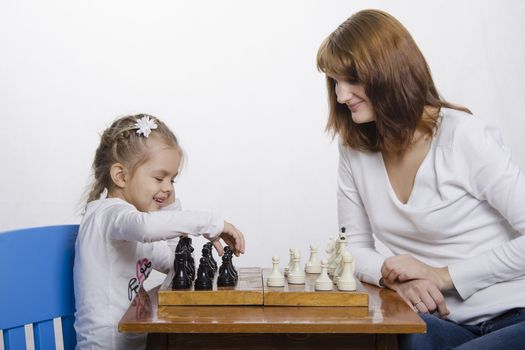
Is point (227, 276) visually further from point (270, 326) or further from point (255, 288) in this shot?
point (270, 326)

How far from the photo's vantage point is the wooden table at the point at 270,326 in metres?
1.56

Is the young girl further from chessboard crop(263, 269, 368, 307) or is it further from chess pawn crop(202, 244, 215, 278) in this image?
chessboard crop(263, 269, 368, 307)

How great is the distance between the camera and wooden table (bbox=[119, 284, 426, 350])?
1.56 m

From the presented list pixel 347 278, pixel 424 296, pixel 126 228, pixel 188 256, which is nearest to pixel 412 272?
pixel 424 296

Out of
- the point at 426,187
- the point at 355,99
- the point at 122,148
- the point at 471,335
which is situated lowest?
the point at 471,335

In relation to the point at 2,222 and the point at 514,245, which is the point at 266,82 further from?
the point at 514,245

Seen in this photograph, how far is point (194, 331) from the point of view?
1566 mm

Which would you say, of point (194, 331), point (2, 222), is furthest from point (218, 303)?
point (2, 222)

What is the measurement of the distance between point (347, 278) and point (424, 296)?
1.06 feet

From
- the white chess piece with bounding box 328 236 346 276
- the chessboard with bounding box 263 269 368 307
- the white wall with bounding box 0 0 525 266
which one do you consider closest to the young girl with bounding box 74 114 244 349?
the white chess piece with bounding box 328 236 346 276

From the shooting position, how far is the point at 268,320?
1576 millimetres

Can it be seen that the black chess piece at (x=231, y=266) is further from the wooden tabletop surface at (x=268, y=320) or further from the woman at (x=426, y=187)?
the woman at (x=426, y=187)

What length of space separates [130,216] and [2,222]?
7.43 ft

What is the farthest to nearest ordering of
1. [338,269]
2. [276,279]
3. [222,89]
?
[222,89] < [338,269] < [276,279]
